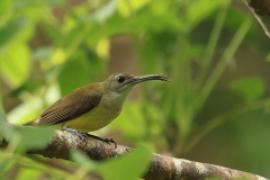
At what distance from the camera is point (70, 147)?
1483 millimetres

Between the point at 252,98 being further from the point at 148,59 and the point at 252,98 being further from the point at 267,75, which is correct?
the point at 267,75

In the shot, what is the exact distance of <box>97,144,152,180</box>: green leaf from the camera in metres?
0.74

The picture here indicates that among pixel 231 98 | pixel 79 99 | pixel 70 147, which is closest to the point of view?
pixel 70 147

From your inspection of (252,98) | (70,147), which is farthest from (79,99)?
(70,147)

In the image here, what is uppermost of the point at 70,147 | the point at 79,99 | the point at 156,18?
the point at 156,18

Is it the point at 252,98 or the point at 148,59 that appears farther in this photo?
the point at 148,59

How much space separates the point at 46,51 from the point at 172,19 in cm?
52

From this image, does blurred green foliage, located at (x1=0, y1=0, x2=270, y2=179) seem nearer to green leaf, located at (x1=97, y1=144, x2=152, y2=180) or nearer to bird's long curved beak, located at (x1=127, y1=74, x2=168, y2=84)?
bird's long curved beak, located at (x1=127, y1=74, x2=168, y2=84)

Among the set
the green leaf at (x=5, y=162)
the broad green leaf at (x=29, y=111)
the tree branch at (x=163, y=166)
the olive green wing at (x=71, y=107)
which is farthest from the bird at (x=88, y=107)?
the green leaf at (x=5, y=162)

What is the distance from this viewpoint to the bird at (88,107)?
2324 mm

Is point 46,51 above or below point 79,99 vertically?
above

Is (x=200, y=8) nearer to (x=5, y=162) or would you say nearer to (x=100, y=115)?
(x=100, y=115)

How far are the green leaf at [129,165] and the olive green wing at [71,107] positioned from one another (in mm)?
1542

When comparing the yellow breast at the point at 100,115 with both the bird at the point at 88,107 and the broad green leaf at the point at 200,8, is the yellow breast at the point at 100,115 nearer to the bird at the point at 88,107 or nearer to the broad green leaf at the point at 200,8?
the bird at the point at 88,107
